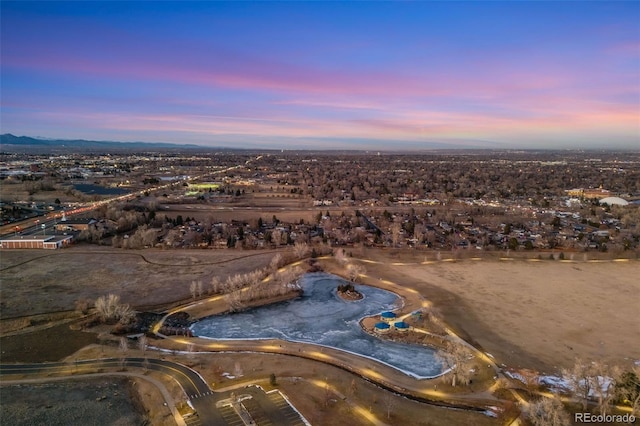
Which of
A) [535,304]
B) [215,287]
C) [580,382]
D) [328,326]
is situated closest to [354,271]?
[328,326]


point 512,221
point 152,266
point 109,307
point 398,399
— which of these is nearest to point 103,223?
point 152,266

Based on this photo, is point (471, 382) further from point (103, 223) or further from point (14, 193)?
point (14, 193)

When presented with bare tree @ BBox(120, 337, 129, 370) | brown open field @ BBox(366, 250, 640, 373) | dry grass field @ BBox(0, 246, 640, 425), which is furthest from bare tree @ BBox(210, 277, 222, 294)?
brown open field @ BBox(366, 250, 640, 373)

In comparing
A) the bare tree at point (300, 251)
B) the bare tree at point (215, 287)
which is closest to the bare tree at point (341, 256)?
the bare tree at point (300, 251)

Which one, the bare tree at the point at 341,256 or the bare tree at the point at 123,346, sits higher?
the bare tree at the point at 341,256

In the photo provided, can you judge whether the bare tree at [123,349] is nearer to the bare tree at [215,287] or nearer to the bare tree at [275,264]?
the bare tree at [215,287]

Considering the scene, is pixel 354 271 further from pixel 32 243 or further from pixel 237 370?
pixel 32 243
